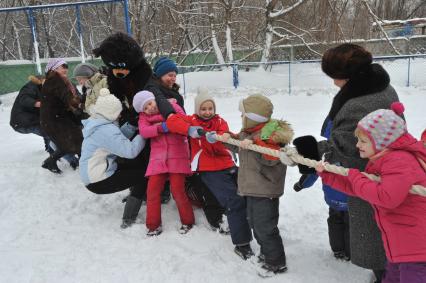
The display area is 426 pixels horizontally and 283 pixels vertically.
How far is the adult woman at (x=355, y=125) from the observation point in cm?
232

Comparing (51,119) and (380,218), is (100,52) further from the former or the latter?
(380,218)

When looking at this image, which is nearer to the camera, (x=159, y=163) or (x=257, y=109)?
(x=257, y=109)

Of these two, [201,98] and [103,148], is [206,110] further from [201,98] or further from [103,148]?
[103,148]

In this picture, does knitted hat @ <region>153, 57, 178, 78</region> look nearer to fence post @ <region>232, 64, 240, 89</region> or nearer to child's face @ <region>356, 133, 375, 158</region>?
child's face @ <region>356, 133, 375, 158</region>

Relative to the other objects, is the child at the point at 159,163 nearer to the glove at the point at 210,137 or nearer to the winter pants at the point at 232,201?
the winter pants at the point at 232,201

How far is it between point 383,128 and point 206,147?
1609mm

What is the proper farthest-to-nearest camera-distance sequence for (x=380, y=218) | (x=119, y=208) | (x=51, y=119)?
1. (x=51, y=119)
2. (x=119, y=208)
3. (x=380, y=218)

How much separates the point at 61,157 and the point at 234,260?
311 cm

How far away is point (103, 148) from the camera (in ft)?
11.8

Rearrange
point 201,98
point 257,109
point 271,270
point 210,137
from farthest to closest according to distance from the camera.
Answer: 1. point 201,98
2. point 210,137
3. point 271,270
4. point 257,109

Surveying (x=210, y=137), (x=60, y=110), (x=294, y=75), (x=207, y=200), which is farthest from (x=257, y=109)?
(x=294, y=75)

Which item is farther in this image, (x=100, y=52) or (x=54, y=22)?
(x=54, y=22)

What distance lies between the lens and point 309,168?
7.89 ft

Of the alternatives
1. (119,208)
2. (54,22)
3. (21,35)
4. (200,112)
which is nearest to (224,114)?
→ (119,208)
